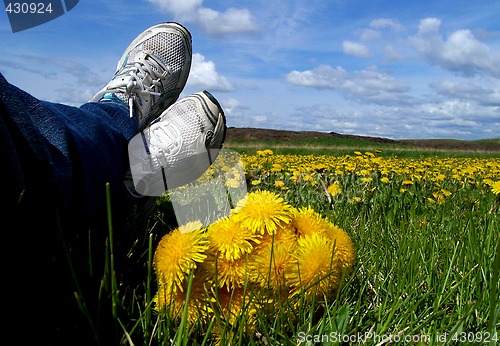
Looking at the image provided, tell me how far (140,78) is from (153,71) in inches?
6.7

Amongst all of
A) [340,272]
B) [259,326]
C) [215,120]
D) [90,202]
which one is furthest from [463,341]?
[215,120]

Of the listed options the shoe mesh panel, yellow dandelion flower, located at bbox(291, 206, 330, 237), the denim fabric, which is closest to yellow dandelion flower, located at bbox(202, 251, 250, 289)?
yellow dandelion flower, located at bbox(291, 206, 330, 237)

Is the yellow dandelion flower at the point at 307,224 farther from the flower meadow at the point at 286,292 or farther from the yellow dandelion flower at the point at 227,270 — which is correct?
the yellow dandelion flower at the point at 227,270

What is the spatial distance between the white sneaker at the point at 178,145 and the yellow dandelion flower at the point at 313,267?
2.85ft

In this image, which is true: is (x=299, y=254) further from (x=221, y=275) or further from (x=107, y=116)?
(x=107, y=116)

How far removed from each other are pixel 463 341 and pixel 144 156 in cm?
122

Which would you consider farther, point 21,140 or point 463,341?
point 21,140

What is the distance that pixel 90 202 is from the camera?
4.11ft

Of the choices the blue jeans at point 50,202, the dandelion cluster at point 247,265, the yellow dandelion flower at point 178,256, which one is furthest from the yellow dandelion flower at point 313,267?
the blue jeans at point 50,202

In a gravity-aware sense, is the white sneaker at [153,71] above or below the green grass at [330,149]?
above

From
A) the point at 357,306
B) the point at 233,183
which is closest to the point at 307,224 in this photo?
the point at 357,306

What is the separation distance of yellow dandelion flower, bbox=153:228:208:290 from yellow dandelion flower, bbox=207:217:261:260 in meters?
0.02

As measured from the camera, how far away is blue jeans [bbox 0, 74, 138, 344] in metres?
0.92

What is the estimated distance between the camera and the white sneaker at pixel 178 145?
1.69 m
